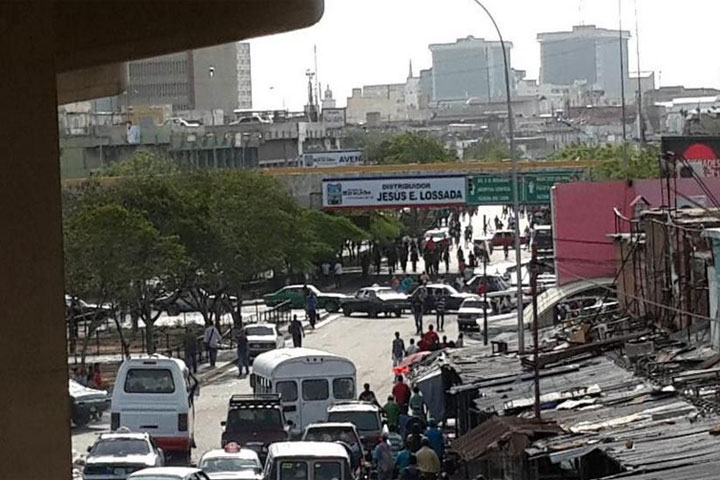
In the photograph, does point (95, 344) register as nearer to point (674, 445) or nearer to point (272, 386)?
point (272, 386)

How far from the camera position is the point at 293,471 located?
19172 mm

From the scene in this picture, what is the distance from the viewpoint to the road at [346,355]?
2894 cm

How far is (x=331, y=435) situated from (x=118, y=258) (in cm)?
1780

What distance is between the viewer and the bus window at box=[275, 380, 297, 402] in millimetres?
26844

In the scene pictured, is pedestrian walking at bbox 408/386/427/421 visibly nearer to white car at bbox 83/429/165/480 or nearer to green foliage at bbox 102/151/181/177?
white car at bbox 83/429/165/480

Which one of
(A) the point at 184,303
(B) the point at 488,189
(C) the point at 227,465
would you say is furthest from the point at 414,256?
(C) the point at 227,465

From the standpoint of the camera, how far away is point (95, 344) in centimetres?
4262

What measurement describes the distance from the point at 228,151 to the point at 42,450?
85.1 m

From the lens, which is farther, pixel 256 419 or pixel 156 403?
pixel 156 403

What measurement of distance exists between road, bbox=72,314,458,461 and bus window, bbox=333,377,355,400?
2084mm

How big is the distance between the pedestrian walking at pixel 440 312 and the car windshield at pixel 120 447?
23.7 metres

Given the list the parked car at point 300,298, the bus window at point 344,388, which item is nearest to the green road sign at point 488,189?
the parked car at point 300,298

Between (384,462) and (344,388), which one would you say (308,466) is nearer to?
(384,462)

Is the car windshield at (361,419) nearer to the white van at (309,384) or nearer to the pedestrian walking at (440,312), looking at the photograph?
the white van at (309,384)
